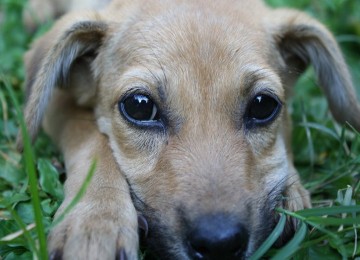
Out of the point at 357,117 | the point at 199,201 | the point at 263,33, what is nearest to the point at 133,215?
the point at 199,201

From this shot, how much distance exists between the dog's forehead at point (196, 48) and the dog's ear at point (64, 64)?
0.94 feet

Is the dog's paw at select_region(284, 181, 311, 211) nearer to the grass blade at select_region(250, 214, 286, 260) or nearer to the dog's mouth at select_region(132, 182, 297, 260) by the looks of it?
the dog's mouth at select_region(132, 182, 297, 260)

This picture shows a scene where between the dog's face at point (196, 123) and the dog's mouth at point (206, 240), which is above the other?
the dog's face at point (196, 123)

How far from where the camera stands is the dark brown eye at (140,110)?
3893 mm

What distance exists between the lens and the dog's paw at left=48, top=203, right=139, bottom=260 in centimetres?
308

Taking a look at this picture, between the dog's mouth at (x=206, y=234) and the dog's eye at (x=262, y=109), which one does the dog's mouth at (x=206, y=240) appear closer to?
the dog's mouth at (x=206, y=234)

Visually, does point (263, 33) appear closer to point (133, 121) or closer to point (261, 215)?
point (133, 121)

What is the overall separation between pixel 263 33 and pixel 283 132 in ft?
2.66

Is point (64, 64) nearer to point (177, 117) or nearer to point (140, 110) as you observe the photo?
point (140, 110)

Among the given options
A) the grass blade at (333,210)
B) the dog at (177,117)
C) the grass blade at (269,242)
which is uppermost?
the dog at (177,117)

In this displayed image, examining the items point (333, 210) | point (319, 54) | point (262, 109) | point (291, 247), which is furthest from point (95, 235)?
point (319, 54)

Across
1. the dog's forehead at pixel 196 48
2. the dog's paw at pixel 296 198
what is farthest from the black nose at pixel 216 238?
the dog's forehead at pixel 196 48

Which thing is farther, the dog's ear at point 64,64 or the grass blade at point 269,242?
the dog's ear at point 64,64

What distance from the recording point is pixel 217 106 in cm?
371
